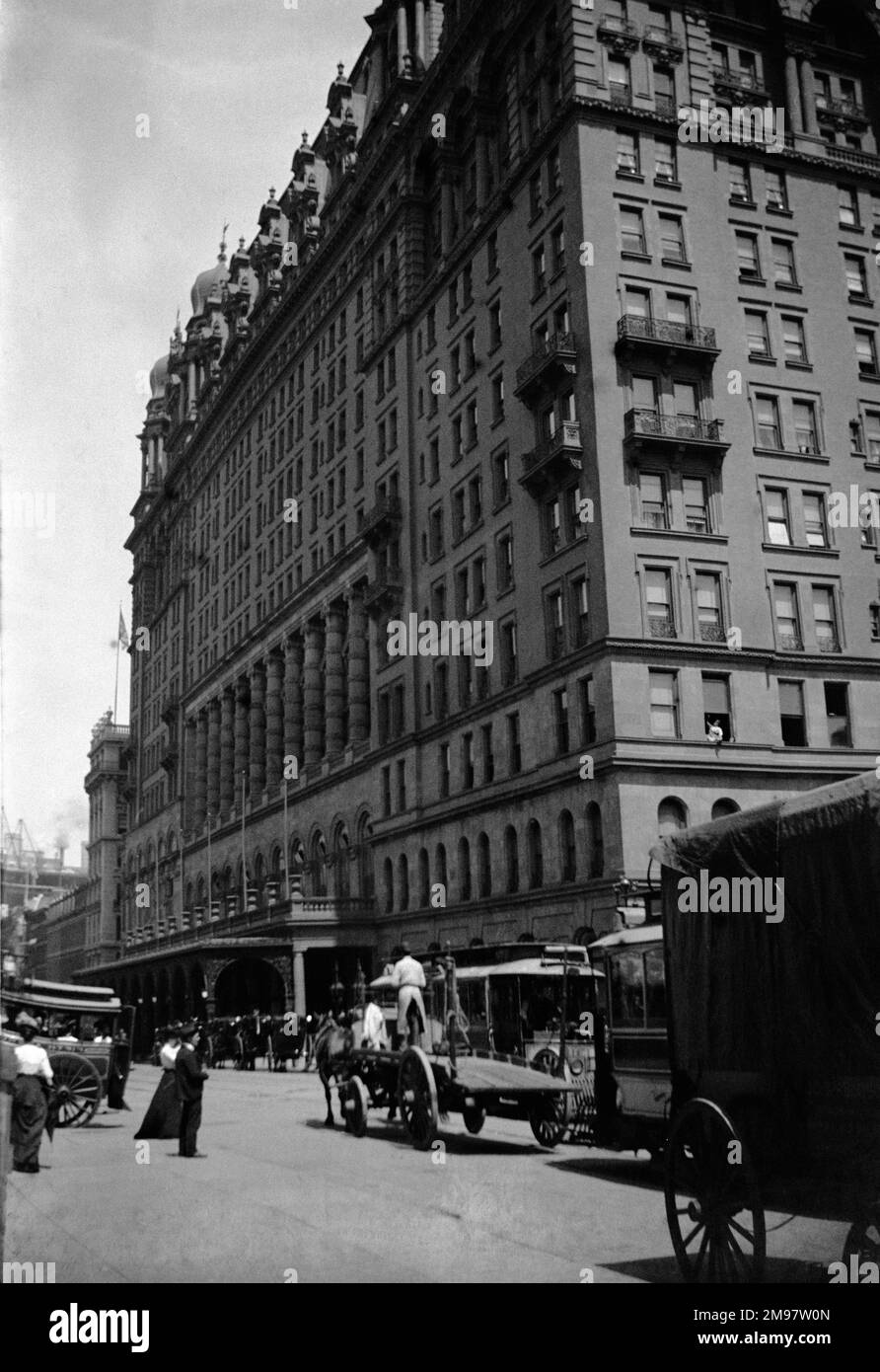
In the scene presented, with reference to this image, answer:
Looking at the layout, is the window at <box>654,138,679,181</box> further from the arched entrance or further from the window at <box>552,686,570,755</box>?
the arched entrance

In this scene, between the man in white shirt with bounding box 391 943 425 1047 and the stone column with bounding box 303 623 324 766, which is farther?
the stone column with bounding box 303 623 324 766

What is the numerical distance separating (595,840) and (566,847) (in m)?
2.09

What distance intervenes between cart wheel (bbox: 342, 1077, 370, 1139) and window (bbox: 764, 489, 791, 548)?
104 ft

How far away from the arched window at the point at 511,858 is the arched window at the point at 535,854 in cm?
125

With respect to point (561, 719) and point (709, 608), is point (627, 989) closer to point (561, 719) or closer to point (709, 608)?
point (561, 719)

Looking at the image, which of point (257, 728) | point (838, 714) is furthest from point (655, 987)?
point (257, 728)

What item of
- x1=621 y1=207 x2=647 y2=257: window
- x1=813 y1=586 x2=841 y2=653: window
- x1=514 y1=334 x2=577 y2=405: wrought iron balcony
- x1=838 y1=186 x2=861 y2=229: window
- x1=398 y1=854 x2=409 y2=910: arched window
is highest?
x1=838 y1=186 x2=861 y2=229: window

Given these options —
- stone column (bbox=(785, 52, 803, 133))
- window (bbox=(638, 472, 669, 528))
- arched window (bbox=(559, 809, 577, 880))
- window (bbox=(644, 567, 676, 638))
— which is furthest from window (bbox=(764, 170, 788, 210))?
arched window (bbox=(559, 809, 577, 880))

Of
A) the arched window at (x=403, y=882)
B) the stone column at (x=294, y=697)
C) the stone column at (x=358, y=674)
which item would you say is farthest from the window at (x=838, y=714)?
the stone column at (x=294, y=697)

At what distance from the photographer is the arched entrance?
6512 centimetres

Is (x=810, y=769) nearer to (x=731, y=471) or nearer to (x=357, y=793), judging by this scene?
(x=731, y=471)

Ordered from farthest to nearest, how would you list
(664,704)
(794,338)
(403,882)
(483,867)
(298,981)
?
(298,981) → (403,882) → (483,867) → (794,338) → (664,704)

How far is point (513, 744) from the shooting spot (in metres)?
48.6

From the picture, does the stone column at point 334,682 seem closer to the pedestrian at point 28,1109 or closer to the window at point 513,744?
the window at point 513,744
